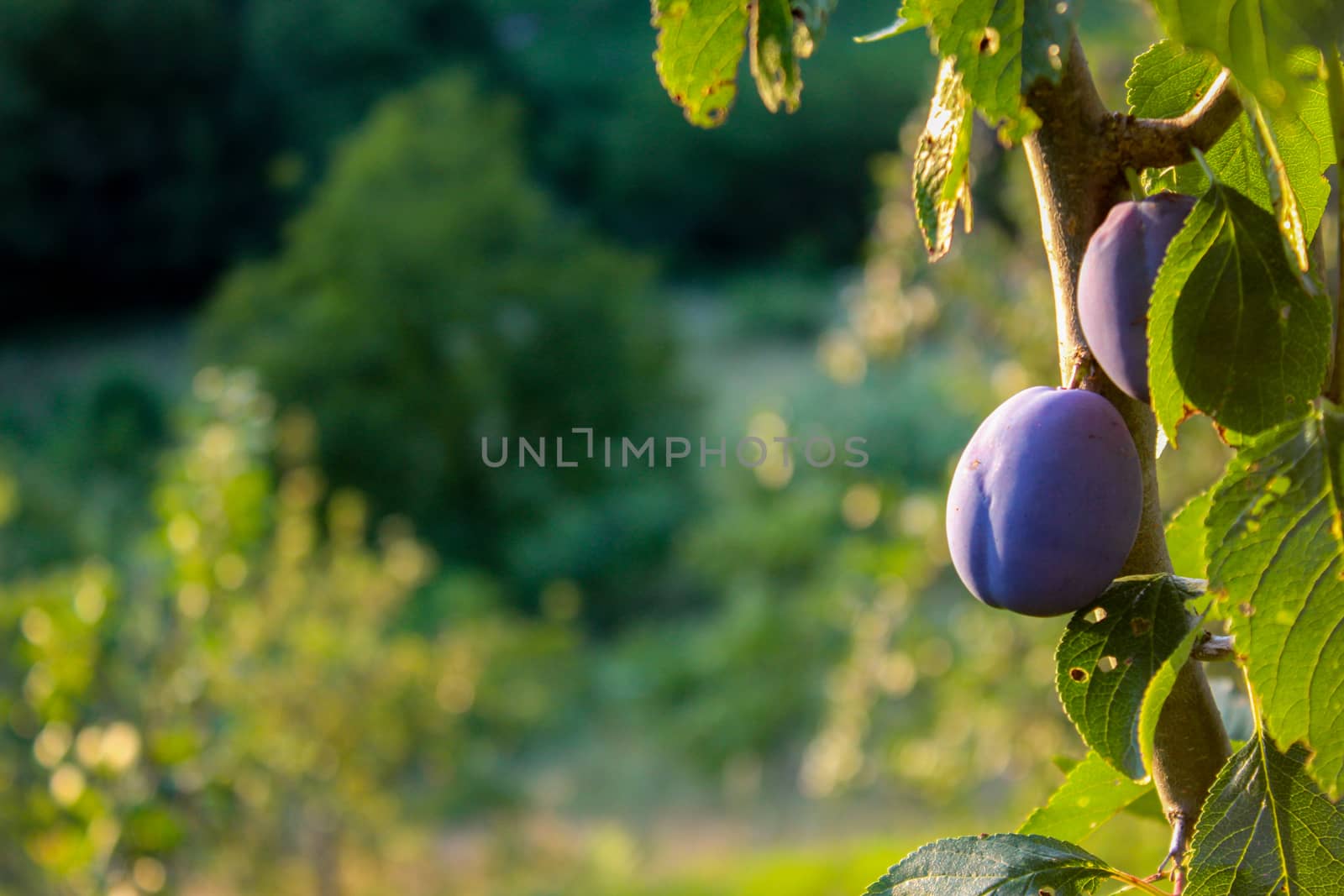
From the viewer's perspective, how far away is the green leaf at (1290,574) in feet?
0.70

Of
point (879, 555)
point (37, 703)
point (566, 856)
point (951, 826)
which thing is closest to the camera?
point (37, 703)

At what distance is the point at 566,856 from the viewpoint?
2746 mm

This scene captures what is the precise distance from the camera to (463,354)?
4.58 m

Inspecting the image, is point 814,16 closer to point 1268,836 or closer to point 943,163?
point 943,163

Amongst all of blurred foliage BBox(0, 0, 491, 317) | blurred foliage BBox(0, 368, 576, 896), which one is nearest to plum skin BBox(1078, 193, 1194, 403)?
blurred foliage BBox(0, 368, 576, 896)

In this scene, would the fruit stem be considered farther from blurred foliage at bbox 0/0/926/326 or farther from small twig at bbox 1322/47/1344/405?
blurred foliage at bbox 0/0/926/326

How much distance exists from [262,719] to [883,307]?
3.82 feet

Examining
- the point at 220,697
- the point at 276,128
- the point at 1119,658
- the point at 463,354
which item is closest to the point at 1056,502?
the point at 1119,658

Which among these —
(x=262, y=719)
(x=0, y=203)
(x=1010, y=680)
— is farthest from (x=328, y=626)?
(x=0, y=203)

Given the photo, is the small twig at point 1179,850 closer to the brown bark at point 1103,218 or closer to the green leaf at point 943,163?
the brown bark at point 1103,218

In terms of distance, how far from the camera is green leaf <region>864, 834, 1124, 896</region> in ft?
0.92

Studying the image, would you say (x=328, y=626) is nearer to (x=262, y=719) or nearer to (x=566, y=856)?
(x=262, y=719)

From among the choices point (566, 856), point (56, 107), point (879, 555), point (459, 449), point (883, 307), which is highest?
point (56, 107)

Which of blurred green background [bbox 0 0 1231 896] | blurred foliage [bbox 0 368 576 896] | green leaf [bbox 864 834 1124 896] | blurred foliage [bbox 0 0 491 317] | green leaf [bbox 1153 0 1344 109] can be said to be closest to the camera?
green leaf [bbox 1153 0 1344 109]
